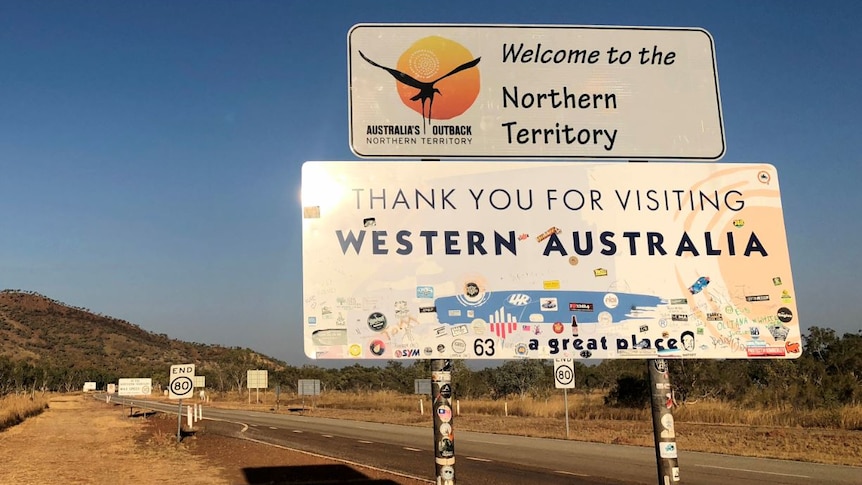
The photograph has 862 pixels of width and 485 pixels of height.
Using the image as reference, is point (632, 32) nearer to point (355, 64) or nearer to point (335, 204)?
point (355, 64)

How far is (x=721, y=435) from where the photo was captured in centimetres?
2217

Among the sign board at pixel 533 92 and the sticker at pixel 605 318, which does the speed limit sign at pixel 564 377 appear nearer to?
the sign board at pixel 533 92

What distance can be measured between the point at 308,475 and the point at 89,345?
15033 centimetres

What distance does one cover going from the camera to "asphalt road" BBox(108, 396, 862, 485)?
13711 mm

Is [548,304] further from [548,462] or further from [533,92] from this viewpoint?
[548,462]

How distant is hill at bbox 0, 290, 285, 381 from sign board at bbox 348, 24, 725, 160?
111m

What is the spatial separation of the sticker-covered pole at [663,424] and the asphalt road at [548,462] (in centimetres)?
1024

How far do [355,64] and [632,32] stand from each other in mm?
1951

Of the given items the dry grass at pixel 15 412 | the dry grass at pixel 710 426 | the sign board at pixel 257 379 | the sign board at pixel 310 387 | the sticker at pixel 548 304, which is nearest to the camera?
the sticker at pixel 548 304

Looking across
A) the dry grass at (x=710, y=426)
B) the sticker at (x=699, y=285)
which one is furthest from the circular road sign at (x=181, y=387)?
the sticker at (x=699, y=285)

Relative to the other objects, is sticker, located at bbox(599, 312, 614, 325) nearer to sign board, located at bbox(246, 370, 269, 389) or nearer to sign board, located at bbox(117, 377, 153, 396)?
sign board, located at bbox(117, 377, 153, 396)

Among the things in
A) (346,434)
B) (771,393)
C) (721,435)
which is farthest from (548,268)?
(771,393)

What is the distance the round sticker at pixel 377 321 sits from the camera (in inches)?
144

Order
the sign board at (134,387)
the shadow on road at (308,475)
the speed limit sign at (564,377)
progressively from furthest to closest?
the sign board at (134,387) → the speed limit sign at (564,377) → the shadow on road at (308,475)
